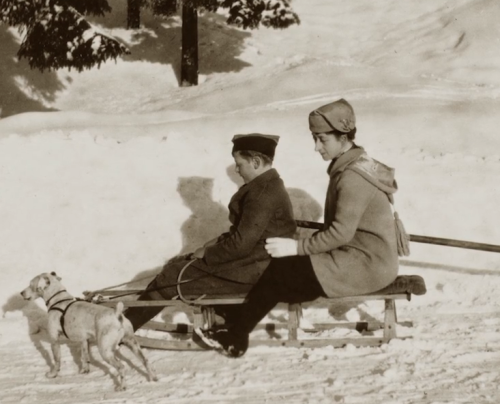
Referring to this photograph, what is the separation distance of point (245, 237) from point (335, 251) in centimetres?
66

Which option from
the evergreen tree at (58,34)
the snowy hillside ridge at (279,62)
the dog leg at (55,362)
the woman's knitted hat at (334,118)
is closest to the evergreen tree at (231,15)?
the snowy hillside ridge at (279,62)

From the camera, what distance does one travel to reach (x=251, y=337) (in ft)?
22.1

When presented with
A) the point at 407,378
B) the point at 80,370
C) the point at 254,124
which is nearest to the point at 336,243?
the point at 407,378

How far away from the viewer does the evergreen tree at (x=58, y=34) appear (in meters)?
16.2

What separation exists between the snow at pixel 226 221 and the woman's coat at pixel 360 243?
22.2 inches

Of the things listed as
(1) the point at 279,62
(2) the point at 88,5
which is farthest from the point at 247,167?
(1) the point at 279,62

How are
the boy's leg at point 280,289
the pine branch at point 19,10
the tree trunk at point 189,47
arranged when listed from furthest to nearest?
the tree trunk at point 189,47 < the pine branch at point 19,10 < the boy's leg at point 280,289

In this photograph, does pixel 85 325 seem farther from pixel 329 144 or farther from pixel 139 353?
pixel 329 144

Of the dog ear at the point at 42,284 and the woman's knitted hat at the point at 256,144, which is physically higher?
the woman's knitted hat at the point at 256,144

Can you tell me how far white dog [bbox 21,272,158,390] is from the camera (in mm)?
5605

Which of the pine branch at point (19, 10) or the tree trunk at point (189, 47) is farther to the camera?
the tree trunk at point (189, 47)

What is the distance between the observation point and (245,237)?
6109 millimetres

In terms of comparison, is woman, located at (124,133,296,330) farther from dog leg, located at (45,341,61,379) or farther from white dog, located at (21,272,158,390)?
dog leg, located at (45,341,61,379)

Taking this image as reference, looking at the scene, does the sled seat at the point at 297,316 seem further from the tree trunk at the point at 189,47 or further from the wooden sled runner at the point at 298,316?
the tree trunk at the point at 189,47
